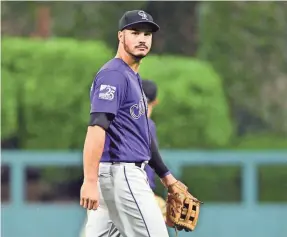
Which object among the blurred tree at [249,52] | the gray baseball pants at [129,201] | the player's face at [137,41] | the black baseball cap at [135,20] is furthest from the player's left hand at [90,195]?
the blurred tree at [249,52]

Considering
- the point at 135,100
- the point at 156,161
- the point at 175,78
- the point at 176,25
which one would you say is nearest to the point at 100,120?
the point at 135,100

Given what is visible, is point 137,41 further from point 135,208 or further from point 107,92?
point 135,208

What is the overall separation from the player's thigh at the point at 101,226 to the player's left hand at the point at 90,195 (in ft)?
1.14

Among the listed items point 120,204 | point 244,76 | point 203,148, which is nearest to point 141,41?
point 120,204

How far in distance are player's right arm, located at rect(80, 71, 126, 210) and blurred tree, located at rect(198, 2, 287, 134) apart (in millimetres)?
6869

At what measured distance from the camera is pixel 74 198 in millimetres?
10797

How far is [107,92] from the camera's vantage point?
14.8 feet

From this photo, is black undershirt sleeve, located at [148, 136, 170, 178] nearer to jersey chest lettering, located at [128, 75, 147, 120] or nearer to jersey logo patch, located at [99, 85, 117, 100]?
jersey chest lettering, located at [128, 75, 147, 120]

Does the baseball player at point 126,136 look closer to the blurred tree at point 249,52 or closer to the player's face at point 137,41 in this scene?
the player's face at point 137,41

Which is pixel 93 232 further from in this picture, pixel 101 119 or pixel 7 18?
pixel 7 18

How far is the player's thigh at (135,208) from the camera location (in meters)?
4.62

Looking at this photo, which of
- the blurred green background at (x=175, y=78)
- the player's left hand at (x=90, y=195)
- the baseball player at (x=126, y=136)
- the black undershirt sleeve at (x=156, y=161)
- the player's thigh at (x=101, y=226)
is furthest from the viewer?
the blurred green background at (x=175, y=78)

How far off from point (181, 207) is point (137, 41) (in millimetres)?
943

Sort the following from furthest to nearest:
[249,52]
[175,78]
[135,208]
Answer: [249,52] → [175,78] → [135,208]
